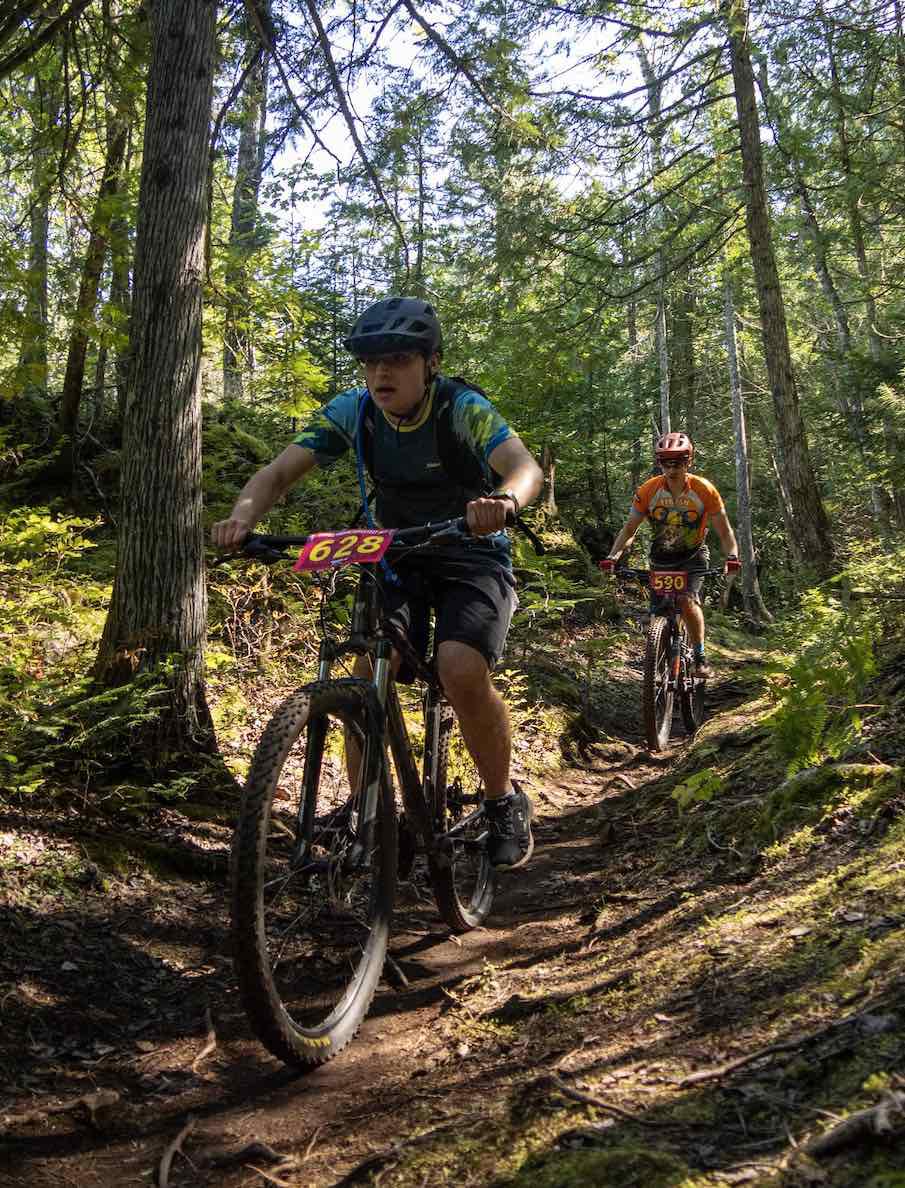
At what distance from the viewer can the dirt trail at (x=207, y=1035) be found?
2539 mm

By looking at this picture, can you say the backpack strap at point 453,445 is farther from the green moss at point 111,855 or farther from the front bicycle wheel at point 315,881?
the green moss at point 111,855

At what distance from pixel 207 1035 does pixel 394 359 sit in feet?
9.04

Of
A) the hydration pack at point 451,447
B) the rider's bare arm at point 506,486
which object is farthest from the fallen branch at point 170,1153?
the hydration pack at point 451,447

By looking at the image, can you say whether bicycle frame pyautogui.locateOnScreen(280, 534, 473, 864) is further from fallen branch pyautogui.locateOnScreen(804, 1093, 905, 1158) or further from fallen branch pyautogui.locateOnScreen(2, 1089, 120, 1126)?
fallen branch pyautogui.locateOnScreen(804, 1093, 905, 1158)

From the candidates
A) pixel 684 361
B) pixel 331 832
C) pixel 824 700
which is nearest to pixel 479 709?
pixel 331 832

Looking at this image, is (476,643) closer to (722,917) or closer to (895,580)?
(722,917)

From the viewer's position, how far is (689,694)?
8961 millimetres

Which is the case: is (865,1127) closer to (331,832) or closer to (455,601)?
(331,832)

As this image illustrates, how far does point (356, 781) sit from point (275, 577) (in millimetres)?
4482

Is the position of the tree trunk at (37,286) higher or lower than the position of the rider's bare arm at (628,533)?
higher

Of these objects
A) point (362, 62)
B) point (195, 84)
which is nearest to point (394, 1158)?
point (195, 84)

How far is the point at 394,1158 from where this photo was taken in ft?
7.39

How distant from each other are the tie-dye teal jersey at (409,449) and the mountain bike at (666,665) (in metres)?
4.57

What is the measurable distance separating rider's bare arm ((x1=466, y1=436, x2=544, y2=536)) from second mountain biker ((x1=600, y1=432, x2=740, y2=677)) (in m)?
4.80
